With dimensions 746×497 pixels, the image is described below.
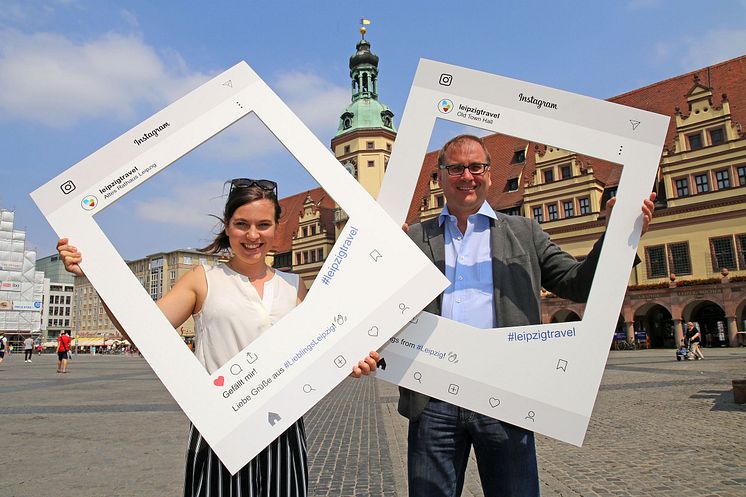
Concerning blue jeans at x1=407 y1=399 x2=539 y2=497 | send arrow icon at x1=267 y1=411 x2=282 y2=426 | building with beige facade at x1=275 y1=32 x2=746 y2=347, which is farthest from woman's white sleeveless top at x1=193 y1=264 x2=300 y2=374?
building with beige facade at x1=275 y1=32 x2=746 y2=347

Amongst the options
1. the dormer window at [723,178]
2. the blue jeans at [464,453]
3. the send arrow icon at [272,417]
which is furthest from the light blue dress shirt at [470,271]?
the dormer window at [723,178]

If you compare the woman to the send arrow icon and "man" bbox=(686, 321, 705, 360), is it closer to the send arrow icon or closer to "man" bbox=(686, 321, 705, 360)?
the send arrow icon

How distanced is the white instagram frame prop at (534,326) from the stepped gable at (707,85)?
33.4 m

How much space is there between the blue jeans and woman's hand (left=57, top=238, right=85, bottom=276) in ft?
4.66

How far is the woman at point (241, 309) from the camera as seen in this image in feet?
6.49

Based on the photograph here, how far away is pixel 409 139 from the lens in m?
2.31

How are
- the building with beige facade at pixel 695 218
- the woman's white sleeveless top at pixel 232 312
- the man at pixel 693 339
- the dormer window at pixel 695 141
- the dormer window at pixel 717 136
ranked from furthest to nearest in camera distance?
the dormer window at pixel 695 141
the dormer window at pixel 717 136
the building with beige facade at pixel 695 218
the man at pixel 693 339
the woman's white sleeveless top at pixel 232 312

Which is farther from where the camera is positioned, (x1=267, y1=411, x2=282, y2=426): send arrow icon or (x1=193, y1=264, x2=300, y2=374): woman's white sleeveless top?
(x1=193, y1=264, x2=300, y2=374): woman's white sleeveless top

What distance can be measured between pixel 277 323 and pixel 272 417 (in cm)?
31

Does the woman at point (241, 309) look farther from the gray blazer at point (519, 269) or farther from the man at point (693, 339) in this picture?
the man at point (693, 339)

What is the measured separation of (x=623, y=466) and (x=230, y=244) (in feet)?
15.5

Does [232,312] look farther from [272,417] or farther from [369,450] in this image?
[369,450]

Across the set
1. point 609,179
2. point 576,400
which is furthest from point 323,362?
point 609,179

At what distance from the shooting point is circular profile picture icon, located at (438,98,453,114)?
2303mm
